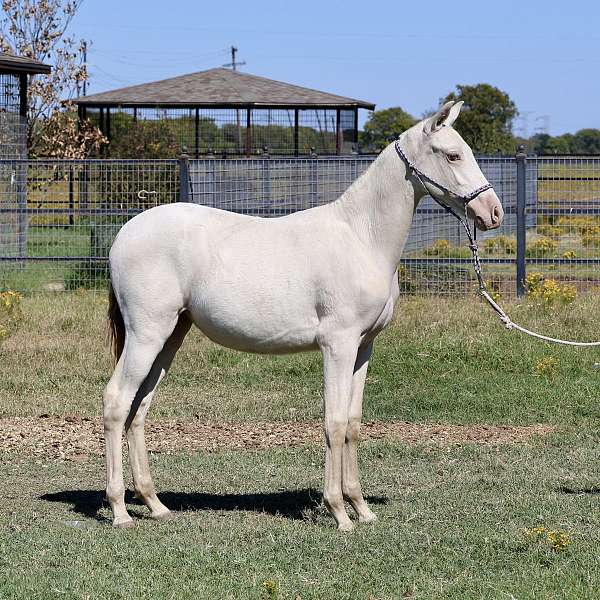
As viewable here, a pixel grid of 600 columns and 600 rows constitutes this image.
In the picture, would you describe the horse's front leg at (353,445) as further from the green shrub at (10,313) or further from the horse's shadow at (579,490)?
the green shrub at (10,313)

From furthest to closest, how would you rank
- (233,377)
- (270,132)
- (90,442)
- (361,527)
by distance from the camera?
(270,132) < (233,377) < (90,442) < (361,527)

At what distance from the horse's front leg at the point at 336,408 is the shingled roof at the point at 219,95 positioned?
957 inches

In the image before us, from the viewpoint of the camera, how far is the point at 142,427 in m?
7.07

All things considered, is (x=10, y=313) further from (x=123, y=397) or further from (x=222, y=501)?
(x=123, y=397)

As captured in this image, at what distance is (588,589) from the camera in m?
5.31

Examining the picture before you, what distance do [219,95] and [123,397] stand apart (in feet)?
81.8

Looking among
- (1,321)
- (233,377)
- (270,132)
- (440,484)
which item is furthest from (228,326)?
(270,132)

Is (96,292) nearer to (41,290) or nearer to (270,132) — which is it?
(41,290)

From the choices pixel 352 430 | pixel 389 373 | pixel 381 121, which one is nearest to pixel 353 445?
pixel 352 430

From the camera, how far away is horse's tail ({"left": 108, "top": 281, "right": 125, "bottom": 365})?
7.07 m

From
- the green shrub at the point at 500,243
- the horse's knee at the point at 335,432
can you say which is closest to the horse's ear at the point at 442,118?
the horse's knee at the point at 335,432

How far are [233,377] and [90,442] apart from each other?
2.56 m

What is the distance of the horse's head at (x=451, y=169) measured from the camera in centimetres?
640

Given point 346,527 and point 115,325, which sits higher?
point 115,325
